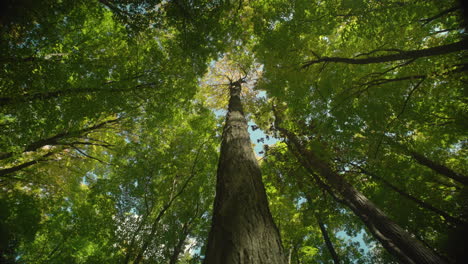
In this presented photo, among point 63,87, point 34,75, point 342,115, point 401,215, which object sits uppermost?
point 63,87

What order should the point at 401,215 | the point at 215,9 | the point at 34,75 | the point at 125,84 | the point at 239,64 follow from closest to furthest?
the point at 34,75, the point at 215,9, the point at 125,84, the point at 401,215, the point at 239,64

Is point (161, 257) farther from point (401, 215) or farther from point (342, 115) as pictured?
point (401, 215)

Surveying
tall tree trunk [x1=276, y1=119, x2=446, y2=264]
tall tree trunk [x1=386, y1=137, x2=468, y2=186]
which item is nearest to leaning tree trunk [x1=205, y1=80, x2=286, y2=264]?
tall tree trunk [x1=276, y1=119, x2=446, y2=264]

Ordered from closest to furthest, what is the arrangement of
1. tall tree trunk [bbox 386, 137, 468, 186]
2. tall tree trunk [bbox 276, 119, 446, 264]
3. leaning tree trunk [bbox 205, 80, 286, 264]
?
leaning tree trunk [bbox 205, 80, 286, 264]
tall tree trunk [bbox 276, 119, 446, 264]
tall tree trunk [bbox 386, 137, 468, 186]

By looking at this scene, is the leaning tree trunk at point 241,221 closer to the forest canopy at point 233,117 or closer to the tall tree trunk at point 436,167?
the forest canopy at point 233,117

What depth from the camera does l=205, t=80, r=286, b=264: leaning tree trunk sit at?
1.63 m

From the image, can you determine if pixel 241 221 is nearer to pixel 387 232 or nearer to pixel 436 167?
pixel 387 232

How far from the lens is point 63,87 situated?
5.04m

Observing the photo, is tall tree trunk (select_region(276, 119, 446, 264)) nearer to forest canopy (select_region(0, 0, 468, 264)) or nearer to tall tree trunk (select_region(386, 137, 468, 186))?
forest canopy (select_region(0, 0, 468, 264))

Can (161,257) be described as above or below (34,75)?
below

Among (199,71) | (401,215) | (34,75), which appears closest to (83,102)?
(34,75)

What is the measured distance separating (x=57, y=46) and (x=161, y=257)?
8.01m

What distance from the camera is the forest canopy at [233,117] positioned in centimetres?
392

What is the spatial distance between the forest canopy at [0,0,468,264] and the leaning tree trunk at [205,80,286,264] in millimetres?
17
